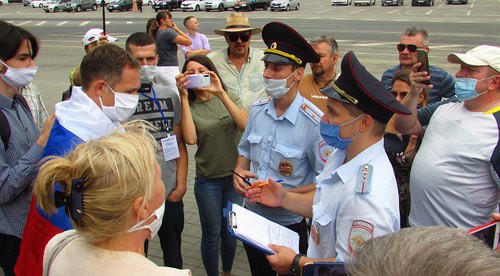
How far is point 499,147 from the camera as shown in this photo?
8.77 ft

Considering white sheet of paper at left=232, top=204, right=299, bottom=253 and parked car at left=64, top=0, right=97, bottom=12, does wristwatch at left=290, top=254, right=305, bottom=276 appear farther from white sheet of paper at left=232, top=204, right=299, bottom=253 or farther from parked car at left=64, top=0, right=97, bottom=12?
parked car at left=64, top=0, right=97, bottom=12

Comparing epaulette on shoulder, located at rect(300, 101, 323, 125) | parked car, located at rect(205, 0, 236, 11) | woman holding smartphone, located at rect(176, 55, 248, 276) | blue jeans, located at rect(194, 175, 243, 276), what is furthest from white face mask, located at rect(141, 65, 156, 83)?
parked car, located at rect(205, 0, 236, 11)

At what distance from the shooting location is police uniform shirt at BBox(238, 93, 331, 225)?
10.3 ft

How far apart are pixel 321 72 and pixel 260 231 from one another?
7.93 feet

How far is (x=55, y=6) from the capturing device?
4209 cm

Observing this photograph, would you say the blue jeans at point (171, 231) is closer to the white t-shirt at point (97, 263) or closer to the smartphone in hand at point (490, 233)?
the white t-shirt at point (97, 263)

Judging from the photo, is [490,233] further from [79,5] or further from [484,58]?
[79,5]

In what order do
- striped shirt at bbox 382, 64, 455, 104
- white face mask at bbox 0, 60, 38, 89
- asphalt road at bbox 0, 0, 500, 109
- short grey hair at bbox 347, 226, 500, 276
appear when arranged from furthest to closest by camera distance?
1. asphalt road at bbox 0, 0, 500, 109
2. striped shirt at bbox 382, 64, 455, 104
3. white face mask at bbox 0, 60, 38, 89
4. short grey hair at bbox 347, 226, 500, 276

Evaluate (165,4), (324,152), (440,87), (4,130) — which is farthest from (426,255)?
(165,4)

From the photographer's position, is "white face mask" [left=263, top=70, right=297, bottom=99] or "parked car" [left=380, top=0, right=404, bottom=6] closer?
"white face mask" [left=263, top=70, right=297, bottom=99]

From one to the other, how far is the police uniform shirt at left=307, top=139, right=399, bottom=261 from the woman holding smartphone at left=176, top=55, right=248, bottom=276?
58.2 inches

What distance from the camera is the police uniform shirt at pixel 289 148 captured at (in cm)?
314

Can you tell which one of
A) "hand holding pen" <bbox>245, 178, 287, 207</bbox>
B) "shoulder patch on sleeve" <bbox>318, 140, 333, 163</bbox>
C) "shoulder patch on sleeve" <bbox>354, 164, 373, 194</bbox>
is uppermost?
"shoulder patch on sleeve" <bbox>354, 164, 373, 194</bbox>

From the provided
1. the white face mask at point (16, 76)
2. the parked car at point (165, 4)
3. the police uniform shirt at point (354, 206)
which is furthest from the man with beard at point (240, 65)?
the parked car at point (165, 4)
